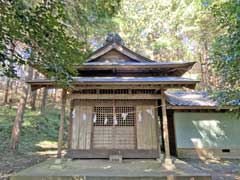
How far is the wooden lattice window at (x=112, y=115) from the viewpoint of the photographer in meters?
7.50

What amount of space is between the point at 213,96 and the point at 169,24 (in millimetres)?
10894

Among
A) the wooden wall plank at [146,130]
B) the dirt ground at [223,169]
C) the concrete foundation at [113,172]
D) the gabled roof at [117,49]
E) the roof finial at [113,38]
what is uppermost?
the roof finial at [113,38]

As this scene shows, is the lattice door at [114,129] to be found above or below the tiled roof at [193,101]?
below

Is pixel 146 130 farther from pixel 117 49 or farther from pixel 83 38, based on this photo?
pixel 83 38

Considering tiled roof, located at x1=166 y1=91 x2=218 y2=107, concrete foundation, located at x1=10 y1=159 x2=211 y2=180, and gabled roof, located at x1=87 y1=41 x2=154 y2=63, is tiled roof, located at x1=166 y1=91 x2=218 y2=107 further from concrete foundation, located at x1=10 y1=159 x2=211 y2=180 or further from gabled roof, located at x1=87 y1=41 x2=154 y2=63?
concrete foundation, located at x1=10 y1=159 x2=211 y2=180

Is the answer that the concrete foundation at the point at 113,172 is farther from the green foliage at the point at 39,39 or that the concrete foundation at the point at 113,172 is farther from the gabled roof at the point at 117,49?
the gabled roof at the point at 117,49

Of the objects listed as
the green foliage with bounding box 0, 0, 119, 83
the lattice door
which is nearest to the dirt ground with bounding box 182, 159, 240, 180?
the lattice door

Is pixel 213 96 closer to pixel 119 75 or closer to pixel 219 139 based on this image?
pixel 119 75

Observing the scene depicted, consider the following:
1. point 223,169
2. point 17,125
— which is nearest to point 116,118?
point 223,169

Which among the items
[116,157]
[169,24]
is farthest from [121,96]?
[169,24]

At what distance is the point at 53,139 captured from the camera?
38.7 ft

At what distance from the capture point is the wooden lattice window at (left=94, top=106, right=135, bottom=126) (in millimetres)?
7504

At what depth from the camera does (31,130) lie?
38.7 ft

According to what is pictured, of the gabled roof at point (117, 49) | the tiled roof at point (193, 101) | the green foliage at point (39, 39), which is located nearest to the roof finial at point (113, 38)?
the gabled roof at point (117, 49)
